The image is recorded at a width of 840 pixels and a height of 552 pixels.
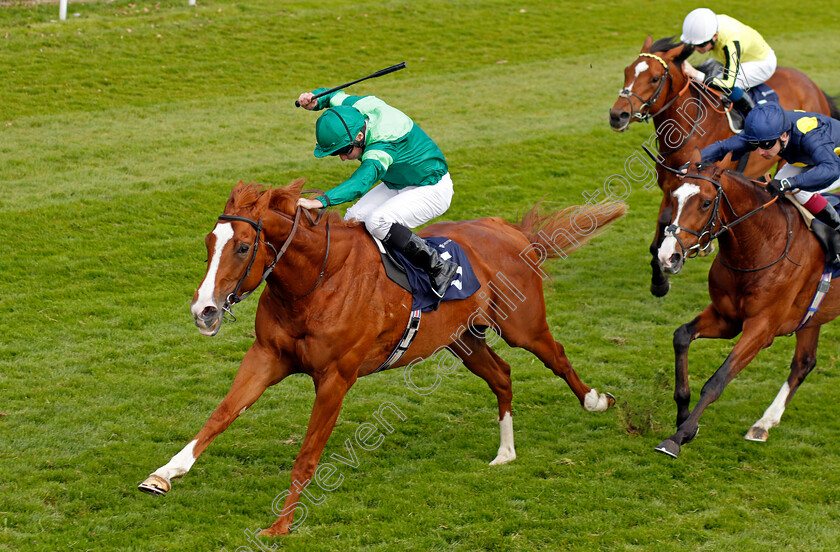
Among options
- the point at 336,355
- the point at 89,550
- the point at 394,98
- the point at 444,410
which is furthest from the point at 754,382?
the point at 394,98

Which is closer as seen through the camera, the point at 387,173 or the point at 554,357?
the point at 387,173

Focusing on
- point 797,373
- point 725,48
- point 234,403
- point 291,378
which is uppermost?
point 725,48

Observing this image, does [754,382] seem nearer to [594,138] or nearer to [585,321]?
[585,321]

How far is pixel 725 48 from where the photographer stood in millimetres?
8547

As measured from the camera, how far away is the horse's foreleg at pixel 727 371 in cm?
561

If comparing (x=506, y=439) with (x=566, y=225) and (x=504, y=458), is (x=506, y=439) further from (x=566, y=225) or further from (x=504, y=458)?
(x=566, y=225)

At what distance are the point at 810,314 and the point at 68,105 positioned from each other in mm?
11451

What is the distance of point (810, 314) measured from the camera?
6133 millimetres

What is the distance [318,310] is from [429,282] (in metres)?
0.83

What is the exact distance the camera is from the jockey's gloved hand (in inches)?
230

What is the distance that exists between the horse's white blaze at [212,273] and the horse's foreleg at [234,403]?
28.3 inches

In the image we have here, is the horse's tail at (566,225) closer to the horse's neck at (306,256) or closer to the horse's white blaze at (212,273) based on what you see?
the horse's neck at (306,256)

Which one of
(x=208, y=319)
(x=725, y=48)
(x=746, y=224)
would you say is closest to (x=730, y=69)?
(x=725, y=48)

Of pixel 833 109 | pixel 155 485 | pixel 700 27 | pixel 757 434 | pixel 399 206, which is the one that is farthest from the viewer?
pixel 833 109
